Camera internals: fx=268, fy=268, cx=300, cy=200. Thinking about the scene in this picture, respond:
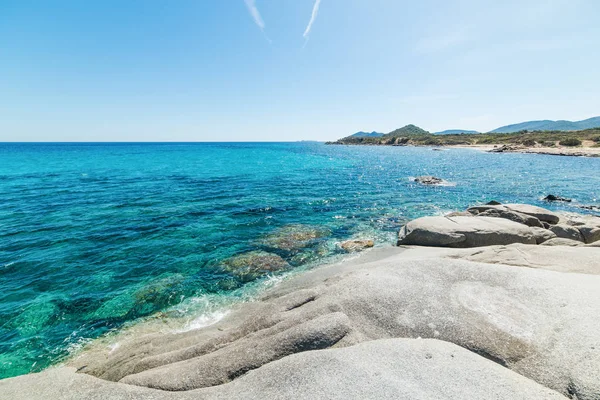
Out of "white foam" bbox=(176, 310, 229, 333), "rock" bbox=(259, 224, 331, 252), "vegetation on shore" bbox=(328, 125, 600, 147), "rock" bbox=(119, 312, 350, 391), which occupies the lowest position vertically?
"white foam" bbox=(176, 310, 229, 333)

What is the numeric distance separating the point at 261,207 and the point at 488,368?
23.6m

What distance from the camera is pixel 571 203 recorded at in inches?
1172

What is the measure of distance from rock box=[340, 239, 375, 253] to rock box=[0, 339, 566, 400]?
10.9 meters

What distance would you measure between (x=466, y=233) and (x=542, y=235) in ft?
15.4

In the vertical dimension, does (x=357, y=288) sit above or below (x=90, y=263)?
above

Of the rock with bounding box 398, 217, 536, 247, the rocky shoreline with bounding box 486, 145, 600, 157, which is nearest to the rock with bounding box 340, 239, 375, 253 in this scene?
the rock with bounding box 398, 217, 536, 247

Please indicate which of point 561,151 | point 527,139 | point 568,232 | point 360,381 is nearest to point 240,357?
point 360,381

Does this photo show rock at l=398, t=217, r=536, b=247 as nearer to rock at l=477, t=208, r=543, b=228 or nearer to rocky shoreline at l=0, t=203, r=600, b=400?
rock at l=477, t=208, r=543, b=228

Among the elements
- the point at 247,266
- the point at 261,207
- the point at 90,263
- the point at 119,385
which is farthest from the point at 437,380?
the point at 261,207

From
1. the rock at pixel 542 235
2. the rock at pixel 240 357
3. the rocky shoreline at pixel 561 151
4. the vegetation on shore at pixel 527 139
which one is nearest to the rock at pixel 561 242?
the rock at pixel 542 235

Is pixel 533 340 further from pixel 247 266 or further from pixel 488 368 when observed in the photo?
pixel 247 266

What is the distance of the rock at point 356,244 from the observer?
17672mm

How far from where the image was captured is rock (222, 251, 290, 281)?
1473 centimetres

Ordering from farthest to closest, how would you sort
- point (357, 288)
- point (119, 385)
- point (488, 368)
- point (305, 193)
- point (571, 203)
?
point (305, 193) → point (571, 203) → point (357, 288) → point (119, 385) → point (488, 368)
